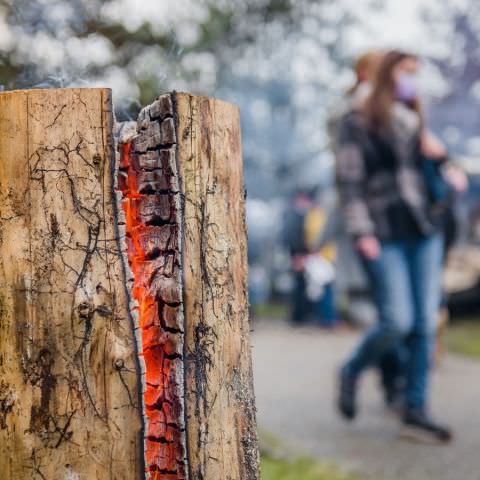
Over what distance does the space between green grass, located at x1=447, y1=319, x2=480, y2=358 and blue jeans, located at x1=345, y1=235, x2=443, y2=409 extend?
13.6ft

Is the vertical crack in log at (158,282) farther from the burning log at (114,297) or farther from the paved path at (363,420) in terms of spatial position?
the paved path at (363,420)

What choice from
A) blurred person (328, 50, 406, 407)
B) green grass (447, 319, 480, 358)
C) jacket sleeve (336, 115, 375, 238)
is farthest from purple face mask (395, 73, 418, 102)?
green grass (447, 319, 480, 358)

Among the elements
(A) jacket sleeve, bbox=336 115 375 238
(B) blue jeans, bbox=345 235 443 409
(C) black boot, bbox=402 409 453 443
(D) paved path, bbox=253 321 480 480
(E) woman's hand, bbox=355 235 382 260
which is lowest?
(D) paved path, bbox=253 321 480 480

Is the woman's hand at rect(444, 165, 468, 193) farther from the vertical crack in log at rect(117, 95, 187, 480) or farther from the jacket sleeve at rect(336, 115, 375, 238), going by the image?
the vertical crack in log at rect(117, 95, 187, 480)

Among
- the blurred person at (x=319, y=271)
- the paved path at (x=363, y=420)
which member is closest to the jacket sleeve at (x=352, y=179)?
the paved path at (x=363, y=420)

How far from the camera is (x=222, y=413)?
2111 mm

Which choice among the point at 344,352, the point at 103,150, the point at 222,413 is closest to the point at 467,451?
the point at 222,413

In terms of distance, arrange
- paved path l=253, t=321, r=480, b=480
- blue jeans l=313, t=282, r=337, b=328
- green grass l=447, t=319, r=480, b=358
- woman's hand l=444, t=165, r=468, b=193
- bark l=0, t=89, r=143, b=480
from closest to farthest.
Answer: bark l=0, t=89, r=143, b=480 → paved path l=253, t=321, r=480, b=480 → woman's hand l=444, t=165, r=468, b=193 → green grass l=447, t=319, r=480, b=358 → blue jeans l=313, t=282, r=337, b=328

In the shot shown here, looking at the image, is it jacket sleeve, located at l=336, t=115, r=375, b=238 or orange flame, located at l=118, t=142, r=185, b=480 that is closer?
orange flame, located at l=118, t=142, r=185, b=480

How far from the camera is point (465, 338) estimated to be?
10.3m

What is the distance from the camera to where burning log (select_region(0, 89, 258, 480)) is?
200 cm

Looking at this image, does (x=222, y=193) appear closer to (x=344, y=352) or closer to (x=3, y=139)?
(x=3, y=139)

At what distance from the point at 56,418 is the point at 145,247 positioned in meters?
0.43

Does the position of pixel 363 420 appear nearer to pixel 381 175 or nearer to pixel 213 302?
pixel 381 175
